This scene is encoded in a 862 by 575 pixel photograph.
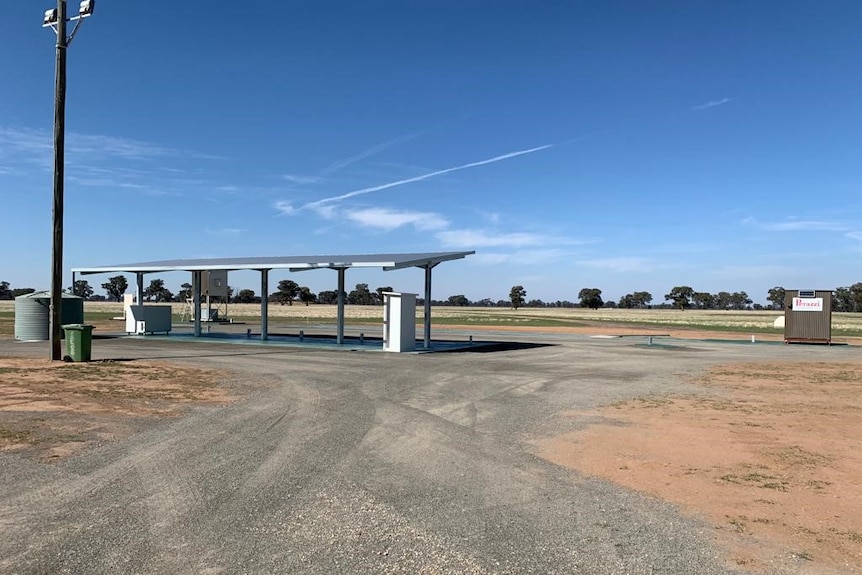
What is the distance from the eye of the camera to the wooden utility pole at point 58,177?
18.2 m

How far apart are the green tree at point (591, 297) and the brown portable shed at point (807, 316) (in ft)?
465

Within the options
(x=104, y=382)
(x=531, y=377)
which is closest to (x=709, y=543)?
(x=531, y=377)

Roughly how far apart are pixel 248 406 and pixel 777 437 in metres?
8.78

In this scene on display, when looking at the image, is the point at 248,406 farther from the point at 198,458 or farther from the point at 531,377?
the point at 531,377

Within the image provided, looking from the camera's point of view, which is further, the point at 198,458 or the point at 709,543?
the point at 198,458

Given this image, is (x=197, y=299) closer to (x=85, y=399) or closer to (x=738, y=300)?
(x=85, y=399)

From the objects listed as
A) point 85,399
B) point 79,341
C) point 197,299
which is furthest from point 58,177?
point 197,299

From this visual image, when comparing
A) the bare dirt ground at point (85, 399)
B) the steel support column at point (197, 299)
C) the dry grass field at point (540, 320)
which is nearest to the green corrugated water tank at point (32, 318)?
the dry grass field at point (540, 320)

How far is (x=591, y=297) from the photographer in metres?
175

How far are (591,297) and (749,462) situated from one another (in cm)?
17180

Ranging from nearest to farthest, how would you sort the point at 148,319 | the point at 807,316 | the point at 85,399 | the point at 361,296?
the point at 85,399 → the point at 148,319 → the point at 807,316 → the point at 361,296

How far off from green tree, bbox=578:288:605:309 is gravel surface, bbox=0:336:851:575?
168 meters

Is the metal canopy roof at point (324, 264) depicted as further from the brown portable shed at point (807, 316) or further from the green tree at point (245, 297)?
the green tree at point (245, 297)

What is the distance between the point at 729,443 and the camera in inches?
351
